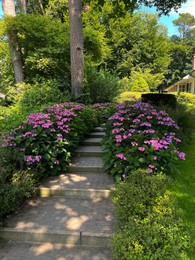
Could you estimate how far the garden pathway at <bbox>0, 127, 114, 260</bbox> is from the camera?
97.3 inches

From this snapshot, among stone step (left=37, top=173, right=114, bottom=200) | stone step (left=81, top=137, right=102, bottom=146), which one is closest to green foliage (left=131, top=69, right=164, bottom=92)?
stone step (left=81, top=137, right=102, bottom=146)

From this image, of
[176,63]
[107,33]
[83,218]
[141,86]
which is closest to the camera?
[83,218]

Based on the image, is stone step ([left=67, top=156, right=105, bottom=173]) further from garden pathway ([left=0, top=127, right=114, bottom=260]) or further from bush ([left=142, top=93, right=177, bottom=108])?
bush ([left=142, top=93, right=177, bottom=108])

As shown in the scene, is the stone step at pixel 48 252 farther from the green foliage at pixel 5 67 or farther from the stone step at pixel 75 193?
the green foliage at pixel 5 67

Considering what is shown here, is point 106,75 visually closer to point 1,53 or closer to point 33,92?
point 33,92

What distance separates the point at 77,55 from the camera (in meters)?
7.32

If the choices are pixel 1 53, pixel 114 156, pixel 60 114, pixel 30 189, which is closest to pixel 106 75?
pixel 1 53

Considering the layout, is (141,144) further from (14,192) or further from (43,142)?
(14,192)

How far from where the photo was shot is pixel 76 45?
7246mm

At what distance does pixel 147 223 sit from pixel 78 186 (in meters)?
1.64

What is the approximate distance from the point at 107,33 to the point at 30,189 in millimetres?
26204

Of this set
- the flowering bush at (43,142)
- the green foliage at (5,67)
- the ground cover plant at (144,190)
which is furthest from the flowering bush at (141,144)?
the green foliage at (5,67)

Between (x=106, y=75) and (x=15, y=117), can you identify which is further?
(x=106, y=75)

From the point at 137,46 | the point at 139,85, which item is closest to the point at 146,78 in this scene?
the point at 139,85
